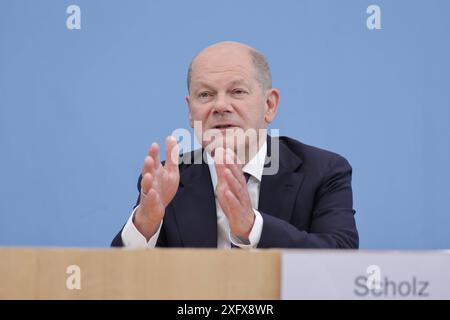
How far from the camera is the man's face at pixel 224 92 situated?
56.5 inches

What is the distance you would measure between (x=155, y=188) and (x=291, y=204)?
36cm

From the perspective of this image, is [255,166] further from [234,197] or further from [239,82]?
[234,197]

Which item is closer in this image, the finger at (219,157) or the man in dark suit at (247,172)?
the finger at (219,157)

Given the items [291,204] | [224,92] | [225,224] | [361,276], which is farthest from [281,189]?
[361,276]

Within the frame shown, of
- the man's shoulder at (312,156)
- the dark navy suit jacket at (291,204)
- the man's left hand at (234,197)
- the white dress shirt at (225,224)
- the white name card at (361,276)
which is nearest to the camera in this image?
the white name card at (361,276)

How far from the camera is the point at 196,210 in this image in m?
1.44

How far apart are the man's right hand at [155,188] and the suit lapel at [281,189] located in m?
0.27

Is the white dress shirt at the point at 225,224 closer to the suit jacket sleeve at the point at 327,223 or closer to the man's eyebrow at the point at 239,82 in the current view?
the suit jacket sleeve at the point at 327,223

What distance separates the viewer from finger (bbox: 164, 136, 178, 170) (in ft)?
3.96

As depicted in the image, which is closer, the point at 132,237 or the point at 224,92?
the point at 132,237

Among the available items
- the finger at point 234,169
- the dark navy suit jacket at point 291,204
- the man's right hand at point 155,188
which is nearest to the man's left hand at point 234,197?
the finger at point 234,169

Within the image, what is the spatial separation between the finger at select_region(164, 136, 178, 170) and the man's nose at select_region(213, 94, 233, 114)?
227mm

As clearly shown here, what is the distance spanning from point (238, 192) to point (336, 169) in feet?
1.39
